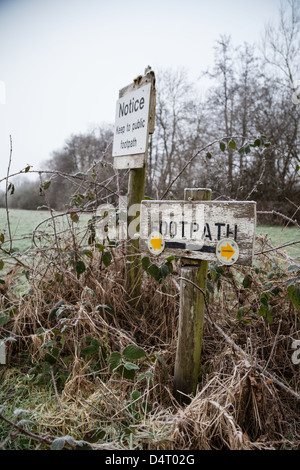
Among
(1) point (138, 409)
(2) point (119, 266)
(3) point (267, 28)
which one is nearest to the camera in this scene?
(1) point (138, 409)

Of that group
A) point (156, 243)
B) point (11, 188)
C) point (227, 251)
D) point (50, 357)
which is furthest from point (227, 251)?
point (11, 188)

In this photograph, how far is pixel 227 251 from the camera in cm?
143

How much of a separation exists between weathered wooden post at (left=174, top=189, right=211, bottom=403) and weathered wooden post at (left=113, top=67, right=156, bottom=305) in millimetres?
650

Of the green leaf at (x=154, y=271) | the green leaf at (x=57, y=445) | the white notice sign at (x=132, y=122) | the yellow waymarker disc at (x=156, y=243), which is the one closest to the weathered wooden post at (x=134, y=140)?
the white notice sign at (x=132, y=122)

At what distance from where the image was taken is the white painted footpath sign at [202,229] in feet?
4.60

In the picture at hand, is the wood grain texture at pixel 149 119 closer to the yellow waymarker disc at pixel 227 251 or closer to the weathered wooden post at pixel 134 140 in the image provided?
the weathered wooden post at pixel 134 140

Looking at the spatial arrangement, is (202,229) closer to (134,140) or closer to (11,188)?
(134,140)

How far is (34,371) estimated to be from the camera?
6.83 feet

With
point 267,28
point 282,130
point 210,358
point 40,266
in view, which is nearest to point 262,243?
point 210,358

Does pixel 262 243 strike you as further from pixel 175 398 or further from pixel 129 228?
pixel 175 398

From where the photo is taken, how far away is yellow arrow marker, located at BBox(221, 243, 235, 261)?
55.8 inches

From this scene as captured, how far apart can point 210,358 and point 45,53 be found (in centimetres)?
1089

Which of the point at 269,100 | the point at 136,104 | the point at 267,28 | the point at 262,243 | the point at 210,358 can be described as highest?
the point at 267,28

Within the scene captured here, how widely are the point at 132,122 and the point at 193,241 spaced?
1.21 m
